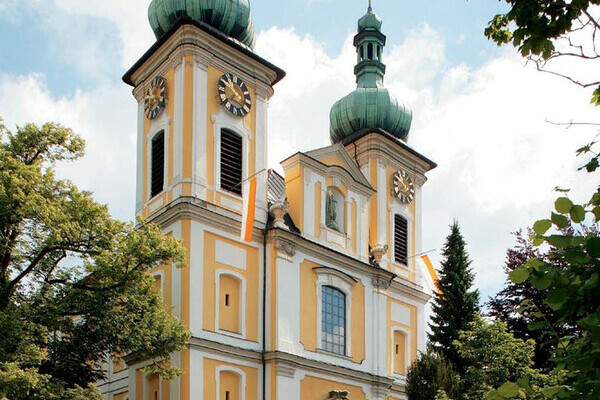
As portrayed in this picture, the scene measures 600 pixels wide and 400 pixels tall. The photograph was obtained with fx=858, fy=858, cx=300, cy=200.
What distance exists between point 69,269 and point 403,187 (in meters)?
16.6

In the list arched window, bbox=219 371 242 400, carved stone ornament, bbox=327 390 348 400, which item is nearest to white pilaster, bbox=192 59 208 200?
arched window, bbox=219 371 242 400

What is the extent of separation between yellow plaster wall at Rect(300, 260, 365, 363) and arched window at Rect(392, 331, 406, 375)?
250 cm

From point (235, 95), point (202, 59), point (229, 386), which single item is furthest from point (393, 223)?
point (229, 386)

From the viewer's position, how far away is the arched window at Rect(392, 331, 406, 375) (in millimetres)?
30391

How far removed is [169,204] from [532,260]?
20.6 meters

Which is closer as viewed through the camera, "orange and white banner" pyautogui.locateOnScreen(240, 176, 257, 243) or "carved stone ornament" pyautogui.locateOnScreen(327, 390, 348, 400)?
"orange and white banner" pyautogui.locateOnScreen(240, 176, 257, 243)

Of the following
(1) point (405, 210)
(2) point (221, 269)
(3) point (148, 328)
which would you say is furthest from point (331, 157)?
(3) point (148, 328)

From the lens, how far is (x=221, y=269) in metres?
24.8

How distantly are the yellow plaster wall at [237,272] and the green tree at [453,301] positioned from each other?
6561 mm

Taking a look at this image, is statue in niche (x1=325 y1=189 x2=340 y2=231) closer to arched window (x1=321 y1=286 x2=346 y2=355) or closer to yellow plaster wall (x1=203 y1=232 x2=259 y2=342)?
arched window (x1=321 y1=286 x2=346 y2=355)

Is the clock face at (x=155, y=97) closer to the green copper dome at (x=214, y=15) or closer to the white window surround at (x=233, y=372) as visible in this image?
the green copper dome at (x=214, y=15)

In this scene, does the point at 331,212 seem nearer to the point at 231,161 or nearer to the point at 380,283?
the point at 380,283

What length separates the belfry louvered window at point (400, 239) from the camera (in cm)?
3200

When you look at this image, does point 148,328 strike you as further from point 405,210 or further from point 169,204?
point 405,210
